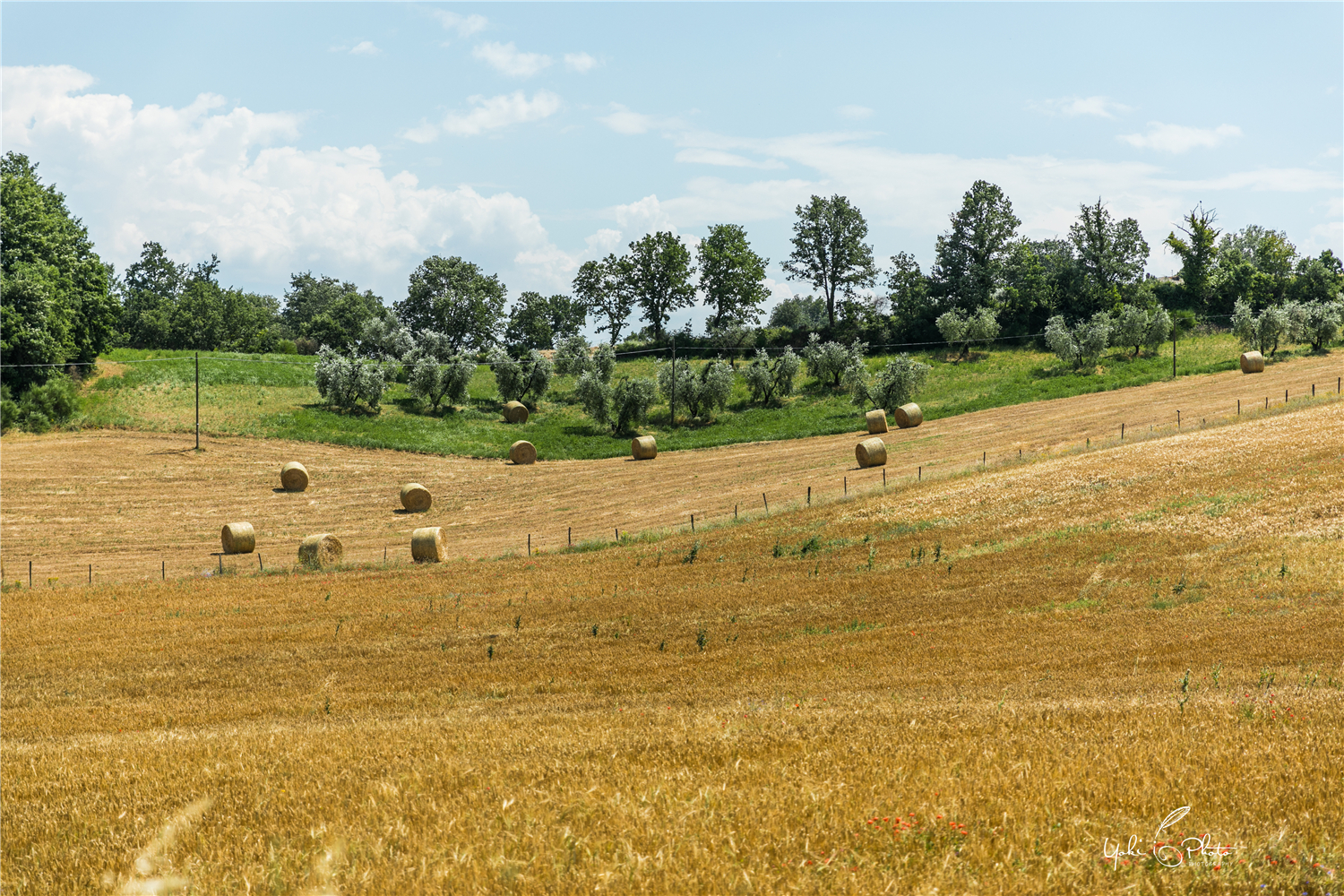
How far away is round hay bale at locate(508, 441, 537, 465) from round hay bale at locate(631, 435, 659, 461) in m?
6.83

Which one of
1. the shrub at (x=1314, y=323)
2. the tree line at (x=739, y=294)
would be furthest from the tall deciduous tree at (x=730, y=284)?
the shrub at (x=1314, y=323)

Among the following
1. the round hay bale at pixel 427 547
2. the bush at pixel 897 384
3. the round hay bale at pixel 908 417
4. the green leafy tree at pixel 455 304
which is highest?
the green leafy tree at pixel 455 304

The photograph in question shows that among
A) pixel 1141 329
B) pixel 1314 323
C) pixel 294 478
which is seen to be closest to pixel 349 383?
pixel 294 478

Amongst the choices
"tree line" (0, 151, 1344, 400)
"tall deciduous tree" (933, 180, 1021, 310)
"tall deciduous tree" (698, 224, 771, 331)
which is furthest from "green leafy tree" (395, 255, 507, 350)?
"tall deciduous tree" (933, 180, 1021, 310)

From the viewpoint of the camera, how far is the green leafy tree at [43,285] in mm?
64062

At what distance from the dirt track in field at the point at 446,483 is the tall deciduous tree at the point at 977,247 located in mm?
37259

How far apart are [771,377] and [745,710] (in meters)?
65.5

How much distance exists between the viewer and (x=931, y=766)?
8555 mm

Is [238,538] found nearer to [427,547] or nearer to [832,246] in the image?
[427,547]

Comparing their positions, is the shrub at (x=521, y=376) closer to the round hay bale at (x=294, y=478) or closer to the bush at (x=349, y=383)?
the bush at (x=349, y=383)

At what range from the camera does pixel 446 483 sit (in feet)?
178

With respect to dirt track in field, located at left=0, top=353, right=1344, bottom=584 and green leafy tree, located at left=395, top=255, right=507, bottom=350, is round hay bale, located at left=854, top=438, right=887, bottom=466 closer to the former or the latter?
dirt track in field, located at left=0, top=353, right=1344, bottom=584

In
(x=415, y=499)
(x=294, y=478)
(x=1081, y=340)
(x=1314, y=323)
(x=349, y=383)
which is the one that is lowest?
(x=415, y=499)

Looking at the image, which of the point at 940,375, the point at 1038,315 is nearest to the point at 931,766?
the point at 940,375
